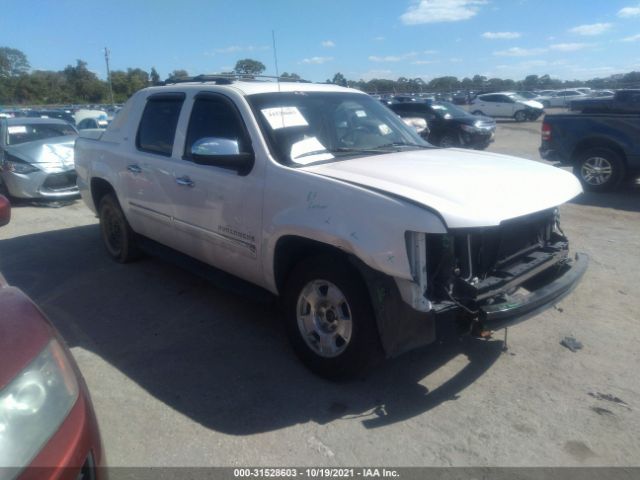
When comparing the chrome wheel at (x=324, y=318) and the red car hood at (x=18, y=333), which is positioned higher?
the red car hood at (x=18, y=333)

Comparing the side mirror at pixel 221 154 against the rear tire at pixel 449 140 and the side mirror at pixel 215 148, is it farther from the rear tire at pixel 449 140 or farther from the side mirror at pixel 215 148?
the rear tire at pixel 449 140

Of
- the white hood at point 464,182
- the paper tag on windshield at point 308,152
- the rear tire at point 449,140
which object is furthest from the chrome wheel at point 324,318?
the rear tire at point 449,140

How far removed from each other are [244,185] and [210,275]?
1.00m

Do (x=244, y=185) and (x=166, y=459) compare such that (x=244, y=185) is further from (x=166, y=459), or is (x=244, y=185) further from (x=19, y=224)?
(x=19, y=224)

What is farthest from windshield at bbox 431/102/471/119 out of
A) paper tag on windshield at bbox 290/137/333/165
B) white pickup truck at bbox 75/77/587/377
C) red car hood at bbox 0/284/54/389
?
red car hood at bbox 0/284/54/389

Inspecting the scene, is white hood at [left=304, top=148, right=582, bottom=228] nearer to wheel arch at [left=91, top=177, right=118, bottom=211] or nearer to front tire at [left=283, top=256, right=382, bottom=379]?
front tire at [left=283, top=256, right=382, bottom=379]

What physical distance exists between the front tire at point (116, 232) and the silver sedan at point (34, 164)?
13.3ft

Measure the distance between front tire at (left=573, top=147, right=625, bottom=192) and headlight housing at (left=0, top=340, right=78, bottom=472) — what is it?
9.55m

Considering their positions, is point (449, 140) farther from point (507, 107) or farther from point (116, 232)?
point (507, 107)

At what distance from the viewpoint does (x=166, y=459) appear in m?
2.78

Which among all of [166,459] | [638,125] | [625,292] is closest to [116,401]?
[166,459]

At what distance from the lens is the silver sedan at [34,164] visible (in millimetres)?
9242

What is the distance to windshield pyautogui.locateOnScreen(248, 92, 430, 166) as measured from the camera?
12.1 feet

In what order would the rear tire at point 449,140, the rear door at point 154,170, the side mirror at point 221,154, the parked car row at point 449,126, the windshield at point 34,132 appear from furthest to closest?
the rear tire at point 449,140
the parked car row at point 449,126
the windshield at point 34,132
the rear door at point 154,170
the side mirror at point 221,154
